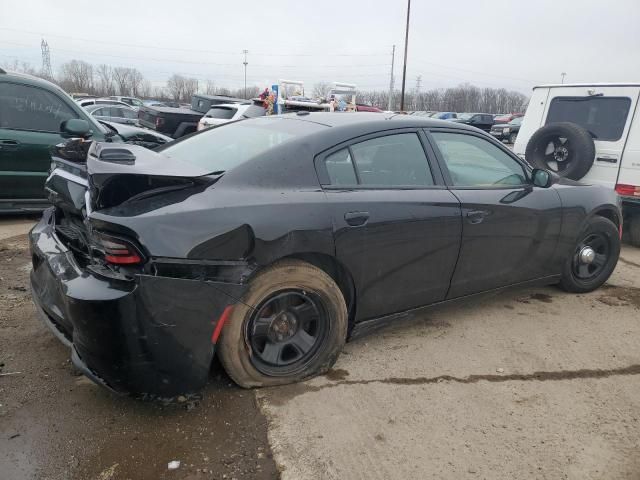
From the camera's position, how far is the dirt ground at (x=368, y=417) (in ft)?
7.39

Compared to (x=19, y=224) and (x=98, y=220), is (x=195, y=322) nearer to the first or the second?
(x=98, y=220)

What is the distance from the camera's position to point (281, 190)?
2676 mm

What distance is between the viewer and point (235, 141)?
10.4 feet

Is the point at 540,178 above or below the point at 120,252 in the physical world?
above

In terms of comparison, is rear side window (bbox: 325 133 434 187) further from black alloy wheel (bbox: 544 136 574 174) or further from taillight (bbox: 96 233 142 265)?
black alloy wheel (bbox: 544 136 574 174)

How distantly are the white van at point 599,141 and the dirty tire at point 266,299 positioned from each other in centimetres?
471

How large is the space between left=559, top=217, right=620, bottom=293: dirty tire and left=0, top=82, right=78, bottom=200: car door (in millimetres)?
5553

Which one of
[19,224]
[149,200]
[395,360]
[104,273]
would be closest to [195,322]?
[104,273]

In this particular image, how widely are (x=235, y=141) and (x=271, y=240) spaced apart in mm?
918

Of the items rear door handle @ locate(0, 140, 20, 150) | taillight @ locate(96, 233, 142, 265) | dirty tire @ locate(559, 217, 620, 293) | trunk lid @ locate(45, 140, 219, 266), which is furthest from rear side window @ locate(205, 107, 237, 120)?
taillight @ locate(96, 233, 142, 265)

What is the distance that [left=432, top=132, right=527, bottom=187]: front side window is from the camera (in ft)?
11.3

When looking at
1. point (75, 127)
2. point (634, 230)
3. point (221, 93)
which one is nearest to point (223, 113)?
point (75, 127)

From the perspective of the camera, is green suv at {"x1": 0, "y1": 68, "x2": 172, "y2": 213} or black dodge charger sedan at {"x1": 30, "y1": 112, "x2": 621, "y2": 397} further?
green suv at {"x1": 0, "y1": 68, "x2": 172, "y2": 213}

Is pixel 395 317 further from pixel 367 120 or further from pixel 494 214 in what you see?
pixel 367 120
